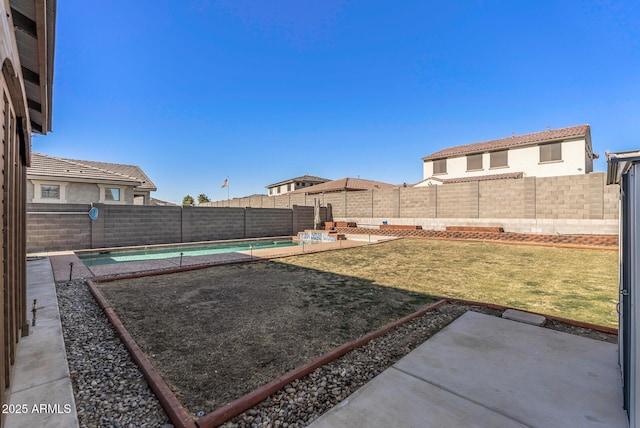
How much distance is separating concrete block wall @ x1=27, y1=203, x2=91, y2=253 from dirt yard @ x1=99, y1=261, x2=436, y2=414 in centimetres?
736

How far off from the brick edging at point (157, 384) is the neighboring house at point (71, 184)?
1541 cm

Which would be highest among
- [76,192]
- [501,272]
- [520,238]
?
[76,192]

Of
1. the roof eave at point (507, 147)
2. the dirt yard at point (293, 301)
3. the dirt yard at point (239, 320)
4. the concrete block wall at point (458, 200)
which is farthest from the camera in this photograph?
the roof eave at point (507, 147)

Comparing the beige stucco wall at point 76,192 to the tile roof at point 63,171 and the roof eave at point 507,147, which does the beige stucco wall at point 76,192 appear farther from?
the roof eave at point 507,147

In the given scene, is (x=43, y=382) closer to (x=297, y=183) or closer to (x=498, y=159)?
(x=498, y=159)

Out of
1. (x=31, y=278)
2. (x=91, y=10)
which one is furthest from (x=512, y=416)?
(x=91, y=10)

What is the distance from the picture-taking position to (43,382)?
2449mm

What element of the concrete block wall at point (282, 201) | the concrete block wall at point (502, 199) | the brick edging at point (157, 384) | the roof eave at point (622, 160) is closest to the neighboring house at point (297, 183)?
the concrete block wall at point (282, 201)

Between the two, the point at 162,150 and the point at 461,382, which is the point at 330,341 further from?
the point at 162,150

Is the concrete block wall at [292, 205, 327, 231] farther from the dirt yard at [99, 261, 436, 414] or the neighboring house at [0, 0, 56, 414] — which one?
the neighboring house at [0, 0, 56, 414]

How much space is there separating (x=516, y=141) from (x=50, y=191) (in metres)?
31.3

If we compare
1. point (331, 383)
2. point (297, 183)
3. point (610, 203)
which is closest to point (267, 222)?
point (331, 383)

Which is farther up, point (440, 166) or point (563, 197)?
point (440, 166)

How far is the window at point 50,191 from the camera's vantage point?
47.8 ft
